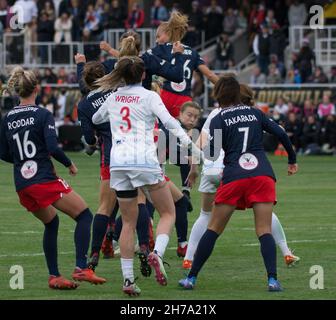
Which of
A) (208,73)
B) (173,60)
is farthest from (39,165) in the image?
(208,73)

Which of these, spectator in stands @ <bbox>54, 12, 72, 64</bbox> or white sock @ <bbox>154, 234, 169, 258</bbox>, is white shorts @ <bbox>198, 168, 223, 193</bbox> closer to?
white sock @ <bbox>154, 234, 169, 258</bbox>

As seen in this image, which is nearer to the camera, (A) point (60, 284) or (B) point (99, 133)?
(A) point (60, 284)

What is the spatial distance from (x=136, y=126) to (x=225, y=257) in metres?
3.17

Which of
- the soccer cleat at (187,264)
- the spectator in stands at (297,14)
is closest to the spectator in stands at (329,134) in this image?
the spectator in stands at (297,14)

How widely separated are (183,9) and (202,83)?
6.46m

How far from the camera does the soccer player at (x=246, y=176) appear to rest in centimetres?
1143

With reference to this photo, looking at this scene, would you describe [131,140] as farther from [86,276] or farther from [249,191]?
[86,276]

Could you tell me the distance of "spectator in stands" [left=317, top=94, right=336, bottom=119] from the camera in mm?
33031

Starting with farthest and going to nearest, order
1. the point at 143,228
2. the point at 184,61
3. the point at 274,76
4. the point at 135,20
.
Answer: the point at 135,20 < the point at 274,76 < the point at 184,61 < the point at 143,228

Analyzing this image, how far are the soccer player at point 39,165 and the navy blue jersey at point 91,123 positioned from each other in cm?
136

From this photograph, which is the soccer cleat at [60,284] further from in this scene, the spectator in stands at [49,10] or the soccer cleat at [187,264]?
the spectator in stands at [49,10]

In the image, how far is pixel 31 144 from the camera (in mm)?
11633
